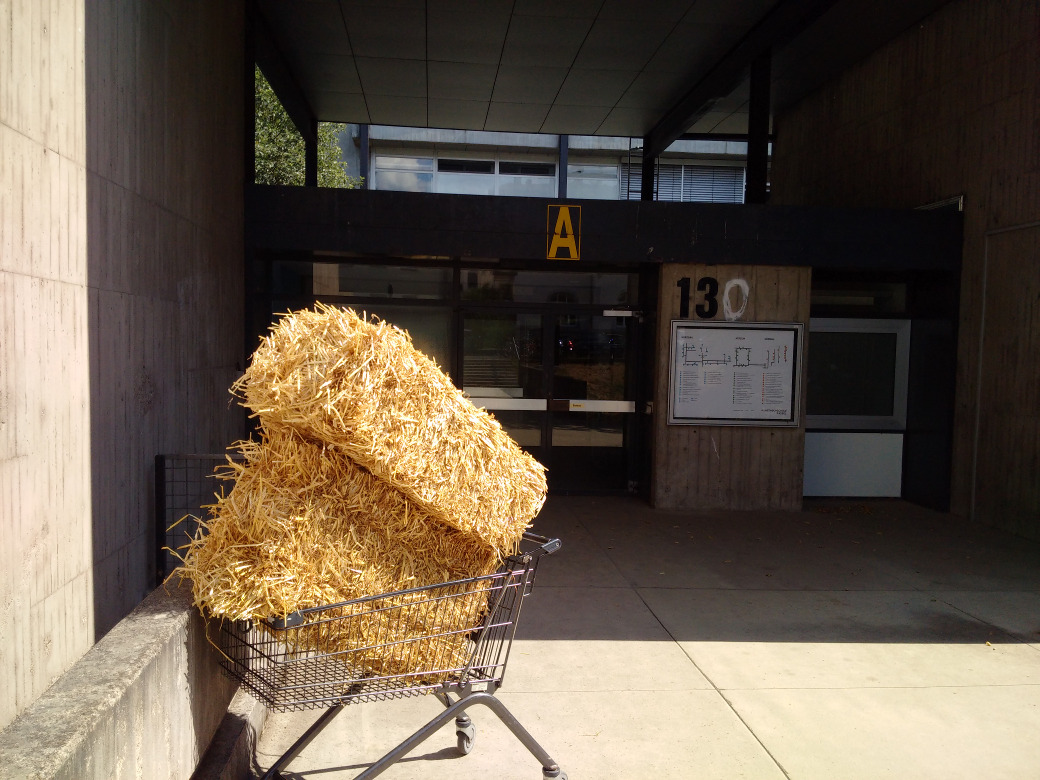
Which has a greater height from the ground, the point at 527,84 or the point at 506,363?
the point at 527,84

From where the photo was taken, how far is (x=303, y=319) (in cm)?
270

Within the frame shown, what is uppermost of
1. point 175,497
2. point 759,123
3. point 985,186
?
point 759,123

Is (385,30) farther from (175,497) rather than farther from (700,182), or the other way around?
(700,182)

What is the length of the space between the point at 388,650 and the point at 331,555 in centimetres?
38

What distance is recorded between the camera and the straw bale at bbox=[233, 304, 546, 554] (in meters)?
2.60

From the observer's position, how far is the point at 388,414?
267 cm

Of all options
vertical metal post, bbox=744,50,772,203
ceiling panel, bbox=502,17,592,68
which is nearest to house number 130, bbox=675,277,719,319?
vertical metal post, bbox=744,50,772,203

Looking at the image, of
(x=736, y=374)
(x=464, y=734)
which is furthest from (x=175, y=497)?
(x=736, y=374)

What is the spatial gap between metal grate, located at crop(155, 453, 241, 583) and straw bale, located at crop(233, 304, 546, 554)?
2542 millimetres

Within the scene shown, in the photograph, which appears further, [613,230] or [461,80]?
[461,80]

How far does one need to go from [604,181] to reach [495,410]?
66.4 ft

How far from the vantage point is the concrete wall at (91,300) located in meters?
3.61

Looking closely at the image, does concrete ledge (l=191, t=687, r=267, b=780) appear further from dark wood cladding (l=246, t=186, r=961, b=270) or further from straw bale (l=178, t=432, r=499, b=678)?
dark wood cladding (l=246, t=186, r=961, b=270)

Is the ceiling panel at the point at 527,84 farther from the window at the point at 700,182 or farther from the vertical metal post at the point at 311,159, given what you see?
the window at the point at 700,182
